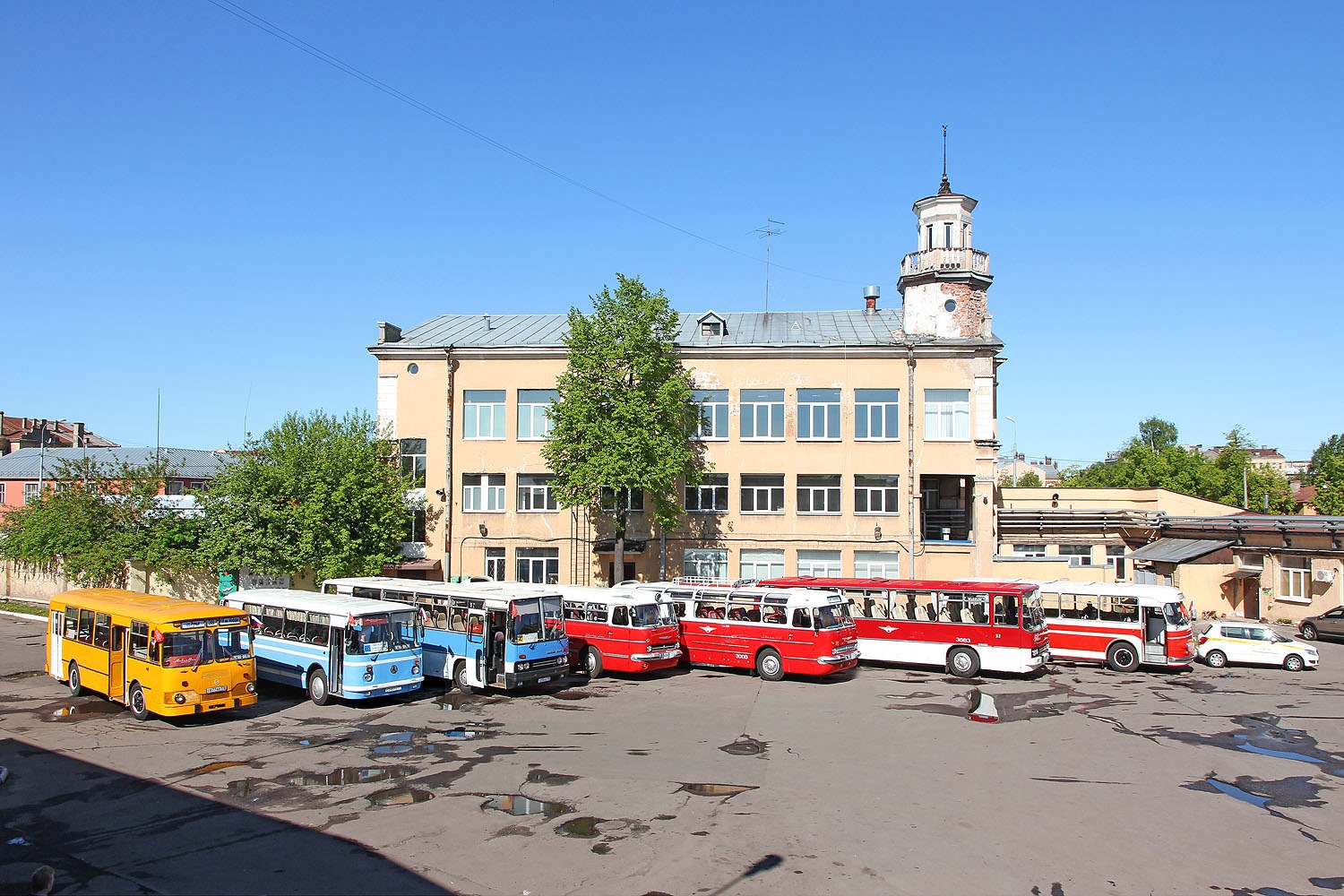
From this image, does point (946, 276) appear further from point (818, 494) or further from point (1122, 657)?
point (1122, 657)

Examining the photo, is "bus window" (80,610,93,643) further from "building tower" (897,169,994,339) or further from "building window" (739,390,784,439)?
"building tower" (897,169,994,339)

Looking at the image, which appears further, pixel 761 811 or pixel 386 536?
pixel 386 536

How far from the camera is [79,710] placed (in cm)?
2061

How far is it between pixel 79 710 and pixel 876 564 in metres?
28.3

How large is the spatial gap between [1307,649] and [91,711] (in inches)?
1336

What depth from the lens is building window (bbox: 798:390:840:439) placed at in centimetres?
3831

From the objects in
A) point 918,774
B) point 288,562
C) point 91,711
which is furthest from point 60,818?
point 288,562

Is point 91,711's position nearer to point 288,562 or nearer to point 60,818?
point 60,818

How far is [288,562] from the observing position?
113 feet

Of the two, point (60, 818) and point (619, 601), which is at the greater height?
point (619, 601)

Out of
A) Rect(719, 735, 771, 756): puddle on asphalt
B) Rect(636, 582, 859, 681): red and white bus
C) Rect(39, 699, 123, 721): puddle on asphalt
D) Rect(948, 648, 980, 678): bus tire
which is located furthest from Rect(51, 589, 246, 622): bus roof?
Rect(948, 648, 980, 678): bus tire

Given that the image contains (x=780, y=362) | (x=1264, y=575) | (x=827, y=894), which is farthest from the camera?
(x=1264, y=575)

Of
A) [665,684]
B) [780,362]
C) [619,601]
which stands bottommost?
[665,684]

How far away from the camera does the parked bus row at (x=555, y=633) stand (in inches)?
774
